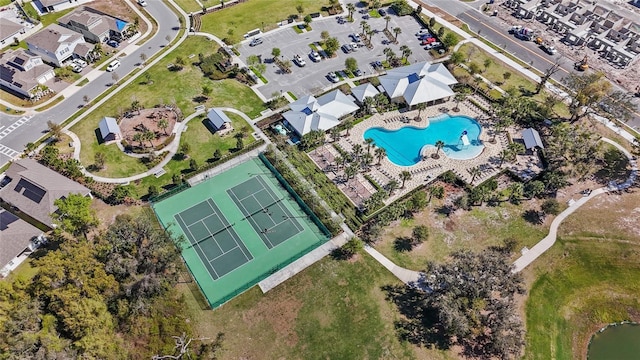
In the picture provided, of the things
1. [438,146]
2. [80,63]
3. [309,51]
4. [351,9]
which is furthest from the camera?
[351,9]

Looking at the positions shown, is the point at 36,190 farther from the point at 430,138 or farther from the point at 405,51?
the point at 405,51

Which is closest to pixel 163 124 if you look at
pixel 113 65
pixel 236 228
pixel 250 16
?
pixel 236 228

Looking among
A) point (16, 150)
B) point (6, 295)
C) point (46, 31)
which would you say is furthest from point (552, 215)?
point (46, 31)

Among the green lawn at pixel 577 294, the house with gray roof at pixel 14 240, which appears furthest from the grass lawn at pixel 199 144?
the green lawn at pixel 577 294

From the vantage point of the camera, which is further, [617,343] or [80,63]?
[80,63]

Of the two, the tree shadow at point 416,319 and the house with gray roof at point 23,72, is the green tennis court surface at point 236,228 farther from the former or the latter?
the house with gray roof at point 23,72

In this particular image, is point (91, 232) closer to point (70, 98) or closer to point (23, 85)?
point (70, 98)
